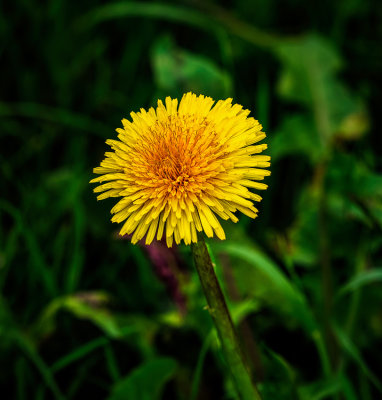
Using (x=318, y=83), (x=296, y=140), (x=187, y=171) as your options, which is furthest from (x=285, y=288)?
(x=318, y=83)

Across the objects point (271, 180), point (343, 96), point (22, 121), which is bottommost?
point (22, 121)

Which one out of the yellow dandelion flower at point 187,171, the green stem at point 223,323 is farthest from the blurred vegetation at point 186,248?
the yellow dandelion flower at point 187,171

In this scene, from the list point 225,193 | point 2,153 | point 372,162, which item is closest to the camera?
point 225,193

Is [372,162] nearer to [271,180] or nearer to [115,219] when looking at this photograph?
[271,180]

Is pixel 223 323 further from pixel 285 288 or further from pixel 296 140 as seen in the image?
pixel 296 140

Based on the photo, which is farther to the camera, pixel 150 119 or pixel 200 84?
pixel 200 84

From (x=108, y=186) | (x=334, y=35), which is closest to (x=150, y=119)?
(x=108, y=186)

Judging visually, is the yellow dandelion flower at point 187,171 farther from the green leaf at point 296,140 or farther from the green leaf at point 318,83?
the green leaf at point 318,83
